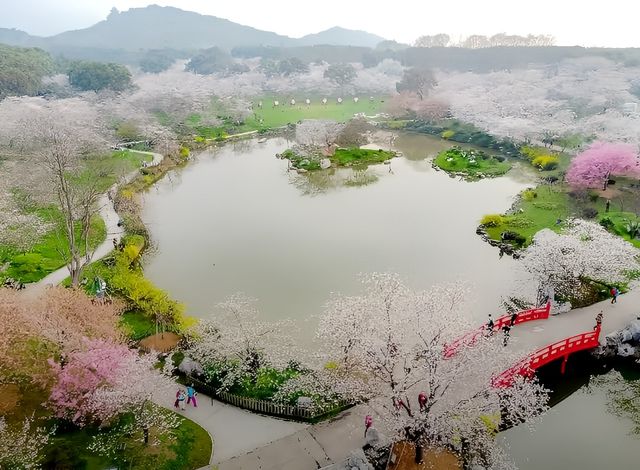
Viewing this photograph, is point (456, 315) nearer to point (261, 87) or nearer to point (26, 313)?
point (26, 313)

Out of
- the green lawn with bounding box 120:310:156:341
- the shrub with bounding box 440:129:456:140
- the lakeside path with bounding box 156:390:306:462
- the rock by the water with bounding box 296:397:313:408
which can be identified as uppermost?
the shrub with bounding box 440:129:456:140

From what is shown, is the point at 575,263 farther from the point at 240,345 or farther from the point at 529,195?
the point at 240,345

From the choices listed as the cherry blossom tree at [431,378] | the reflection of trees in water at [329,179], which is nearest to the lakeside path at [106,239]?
the reflection of trees in water at [329,179]

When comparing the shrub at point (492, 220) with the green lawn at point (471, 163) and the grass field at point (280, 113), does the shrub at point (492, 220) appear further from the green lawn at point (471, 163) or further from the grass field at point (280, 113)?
the grass field at point (280, 113)

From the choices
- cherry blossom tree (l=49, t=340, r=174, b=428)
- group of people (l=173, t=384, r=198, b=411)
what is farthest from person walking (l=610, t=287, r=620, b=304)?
cherry blossom tree (l=49, t=340, r=174, b=428)

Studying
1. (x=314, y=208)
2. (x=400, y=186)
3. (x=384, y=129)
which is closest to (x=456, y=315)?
(x=314, y=208)

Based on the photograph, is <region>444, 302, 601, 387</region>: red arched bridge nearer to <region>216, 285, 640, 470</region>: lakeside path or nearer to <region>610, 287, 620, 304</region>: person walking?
<region>216, 285, 640, 470</region>: lakeside path
